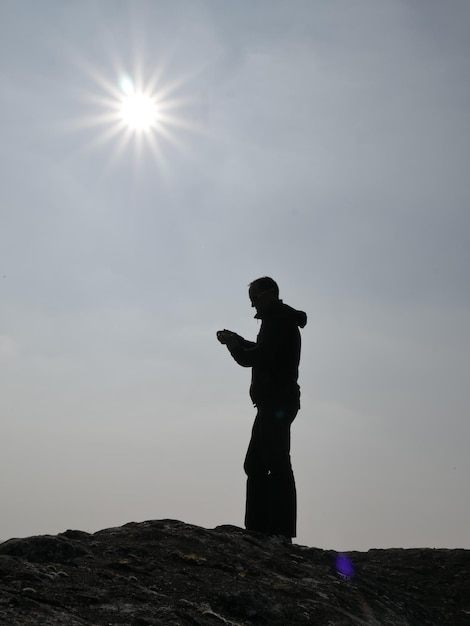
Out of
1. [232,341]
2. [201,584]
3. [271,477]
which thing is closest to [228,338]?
[232,341]

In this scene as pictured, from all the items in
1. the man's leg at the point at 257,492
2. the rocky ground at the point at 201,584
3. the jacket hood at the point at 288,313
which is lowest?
the rocky ground at the point at 201,584

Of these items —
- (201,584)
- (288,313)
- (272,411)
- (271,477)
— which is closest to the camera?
(201,584)

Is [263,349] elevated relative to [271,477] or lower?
elevated

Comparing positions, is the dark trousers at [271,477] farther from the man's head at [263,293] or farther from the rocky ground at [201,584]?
the man's head at [263,293]

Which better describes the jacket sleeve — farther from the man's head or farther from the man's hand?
the man's head

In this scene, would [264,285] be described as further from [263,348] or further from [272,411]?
[272,411]

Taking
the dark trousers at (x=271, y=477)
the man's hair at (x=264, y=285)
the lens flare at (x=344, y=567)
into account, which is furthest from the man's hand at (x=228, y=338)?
the lens flare at (x=344, y=567)

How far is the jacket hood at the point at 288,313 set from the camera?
9.66 metres

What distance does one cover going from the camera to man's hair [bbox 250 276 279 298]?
386 inches

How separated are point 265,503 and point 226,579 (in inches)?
114

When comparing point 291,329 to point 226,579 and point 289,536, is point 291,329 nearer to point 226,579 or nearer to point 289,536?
point 289,536

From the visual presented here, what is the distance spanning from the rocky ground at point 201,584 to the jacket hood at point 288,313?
112 inches

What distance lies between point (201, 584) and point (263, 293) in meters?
4.43

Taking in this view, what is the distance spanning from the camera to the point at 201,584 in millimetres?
6348
